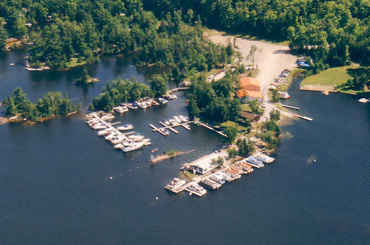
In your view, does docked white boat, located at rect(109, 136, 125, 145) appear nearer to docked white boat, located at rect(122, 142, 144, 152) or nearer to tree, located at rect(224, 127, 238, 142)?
docked white boat, located at rect(122, 142, 144, 152)

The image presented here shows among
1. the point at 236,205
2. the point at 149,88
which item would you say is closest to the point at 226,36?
the point at 149,88

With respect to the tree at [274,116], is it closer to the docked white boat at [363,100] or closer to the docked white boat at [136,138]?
the docked white boat at [363,100]

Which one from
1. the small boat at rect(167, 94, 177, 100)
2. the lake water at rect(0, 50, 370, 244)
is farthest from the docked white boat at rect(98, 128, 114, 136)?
the small boat at rect(167, 94, 177, 100)

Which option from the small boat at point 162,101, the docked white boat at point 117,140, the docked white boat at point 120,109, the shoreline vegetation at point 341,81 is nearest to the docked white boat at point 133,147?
the docked white boat at point 117,140

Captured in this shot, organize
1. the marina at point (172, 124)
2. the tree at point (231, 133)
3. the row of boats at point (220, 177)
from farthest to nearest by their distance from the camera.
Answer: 1. the marina at point (172, 124)
2. the tree at point (231, 133)
3. the row of boats at point (220, 177)

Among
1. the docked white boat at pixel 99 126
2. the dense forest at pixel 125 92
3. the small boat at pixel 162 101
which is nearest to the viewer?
the docked white boat at pixel 99 126

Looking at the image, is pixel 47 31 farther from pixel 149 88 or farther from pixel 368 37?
pixel 368 37
